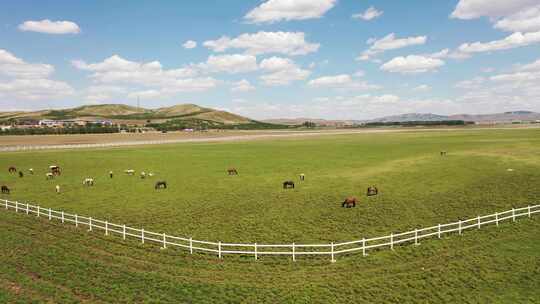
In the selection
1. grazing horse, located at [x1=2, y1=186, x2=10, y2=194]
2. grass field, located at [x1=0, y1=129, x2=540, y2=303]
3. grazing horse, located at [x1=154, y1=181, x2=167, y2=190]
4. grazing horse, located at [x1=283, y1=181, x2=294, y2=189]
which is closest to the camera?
grass field, located at [x1=0, y1=129, x2=540, y2=303]

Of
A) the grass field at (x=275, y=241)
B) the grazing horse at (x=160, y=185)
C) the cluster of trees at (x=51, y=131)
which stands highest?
the cluster of trees at (x=51, y=131)

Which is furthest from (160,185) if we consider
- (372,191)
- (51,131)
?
(51,131)

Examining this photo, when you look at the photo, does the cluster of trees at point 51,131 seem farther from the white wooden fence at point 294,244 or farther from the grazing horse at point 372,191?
the grazing horse at point 372,191

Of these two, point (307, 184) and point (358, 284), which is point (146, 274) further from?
point (307, 184)

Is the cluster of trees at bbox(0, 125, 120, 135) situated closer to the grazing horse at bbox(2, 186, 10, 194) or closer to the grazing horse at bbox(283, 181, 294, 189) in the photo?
the grazing horse at bbox(2, 186, 10, 194)

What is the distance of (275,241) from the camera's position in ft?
76.2

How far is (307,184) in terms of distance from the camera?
42188 millimetres

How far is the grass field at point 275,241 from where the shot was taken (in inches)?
655

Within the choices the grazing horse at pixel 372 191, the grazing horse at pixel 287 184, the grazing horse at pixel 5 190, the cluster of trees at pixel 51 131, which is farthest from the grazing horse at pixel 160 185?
the cluster of trees at pixel 51 131

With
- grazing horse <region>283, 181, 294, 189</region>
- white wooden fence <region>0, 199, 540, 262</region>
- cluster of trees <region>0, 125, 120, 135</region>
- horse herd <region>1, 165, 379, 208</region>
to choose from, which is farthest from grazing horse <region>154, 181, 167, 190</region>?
cluster of trees <region>0, 125, 120, 135</region>

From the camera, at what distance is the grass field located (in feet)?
54.6

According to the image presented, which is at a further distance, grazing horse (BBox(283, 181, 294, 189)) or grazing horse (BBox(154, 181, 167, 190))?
grazing horse (BBox(154, 181, 167, 190))

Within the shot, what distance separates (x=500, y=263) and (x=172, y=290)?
54.3 feet

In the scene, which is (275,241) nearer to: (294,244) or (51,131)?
(294,244)
